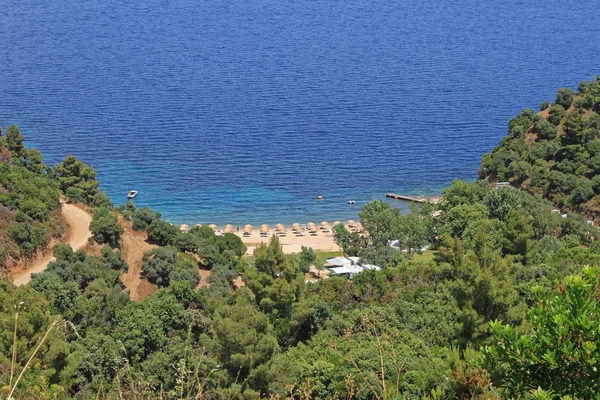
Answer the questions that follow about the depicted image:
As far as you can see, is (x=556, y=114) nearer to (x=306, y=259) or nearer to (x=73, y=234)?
(x=306, y=259)

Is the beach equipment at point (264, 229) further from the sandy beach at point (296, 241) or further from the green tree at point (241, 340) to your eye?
the green tree at point (241, 340)

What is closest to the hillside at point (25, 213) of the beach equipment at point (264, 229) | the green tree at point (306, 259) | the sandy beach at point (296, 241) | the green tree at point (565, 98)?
the green tree at point (306, 259)

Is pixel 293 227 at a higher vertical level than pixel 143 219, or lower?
higher

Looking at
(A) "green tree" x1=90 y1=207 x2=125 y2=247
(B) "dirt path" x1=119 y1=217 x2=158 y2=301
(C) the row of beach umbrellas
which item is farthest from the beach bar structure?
(A) "green tree" x1=90 y1=207 x2=125 y2=247

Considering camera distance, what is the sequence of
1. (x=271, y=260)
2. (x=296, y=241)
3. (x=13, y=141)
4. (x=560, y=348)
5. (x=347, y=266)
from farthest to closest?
(x=296, y=241)
(x=13, y=141)
(x=347, y=266)
(x=271, y=260)
(x=560, y=348)

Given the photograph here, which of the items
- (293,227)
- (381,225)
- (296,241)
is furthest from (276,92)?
(381,225)

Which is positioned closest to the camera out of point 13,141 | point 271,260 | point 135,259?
point 271,260
